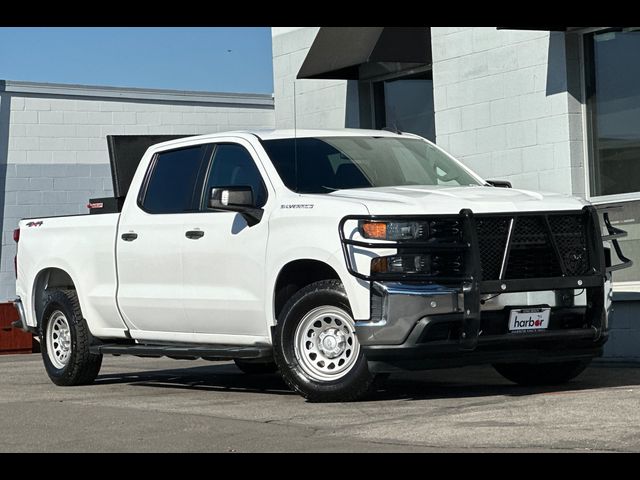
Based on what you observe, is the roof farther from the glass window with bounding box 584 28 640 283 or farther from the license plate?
the glass window with bounding box 584 28 640 283

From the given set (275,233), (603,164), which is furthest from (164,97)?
(275,233)

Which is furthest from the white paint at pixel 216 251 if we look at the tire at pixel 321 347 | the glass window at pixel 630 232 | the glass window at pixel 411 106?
the glass window at pixel 411 106

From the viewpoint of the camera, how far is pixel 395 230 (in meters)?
8.93

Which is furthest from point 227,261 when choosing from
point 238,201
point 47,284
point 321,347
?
point 47,284

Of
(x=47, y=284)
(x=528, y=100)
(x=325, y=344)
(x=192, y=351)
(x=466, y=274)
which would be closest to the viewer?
(x=466, y=274)

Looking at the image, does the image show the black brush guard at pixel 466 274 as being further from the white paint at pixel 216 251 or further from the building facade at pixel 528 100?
the building facade at pixel 528 100

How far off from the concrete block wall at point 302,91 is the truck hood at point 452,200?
6853 millimetres

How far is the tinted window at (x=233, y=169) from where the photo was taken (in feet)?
33.6

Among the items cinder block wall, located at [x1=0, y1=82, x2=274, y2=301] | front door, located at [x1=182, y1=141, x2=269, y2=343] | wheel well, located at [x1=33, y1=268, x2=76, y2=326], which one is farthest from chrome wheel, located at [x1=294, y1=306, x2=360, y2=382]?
cinder block wall, located at [x1=0, y1=82, x2=274, y2=301]

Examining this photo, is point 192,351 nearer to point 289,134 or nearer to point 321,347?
point 321,347

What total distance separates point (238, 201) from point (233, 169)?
2.36 feet

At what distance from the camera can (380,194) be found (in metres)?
9.44
